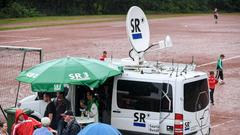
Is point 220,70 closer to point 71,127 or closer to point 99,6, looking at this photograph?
point 71,127

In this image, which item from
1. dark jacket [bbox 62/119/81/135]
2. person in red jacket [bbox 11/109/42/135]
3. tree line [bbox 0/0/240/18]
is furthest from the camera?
tree line [bbox 0/0/240/18]

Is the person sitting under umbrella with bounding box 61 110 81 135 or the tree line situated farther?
the tree line

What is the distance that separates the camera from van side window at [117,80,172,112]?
1119 centimetres

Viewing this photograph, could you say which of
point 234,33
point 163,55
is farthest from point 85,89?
point 234,33

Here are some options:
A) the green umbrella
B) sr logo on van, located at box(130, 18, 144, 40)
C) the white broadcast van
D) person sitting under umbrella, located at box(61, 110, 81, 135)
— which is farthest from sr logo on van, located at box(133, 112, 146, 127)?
sr logo on van, located at box(130, 18, 144, 40)

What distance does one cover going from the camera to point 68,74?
37.1 feet

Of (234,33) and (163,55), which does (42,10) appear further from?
(163,55)

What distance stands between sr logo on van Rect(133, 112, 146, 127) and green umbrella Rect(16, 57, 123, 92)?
1.04 metres

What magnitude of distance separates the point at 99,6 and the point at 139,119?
7063cm

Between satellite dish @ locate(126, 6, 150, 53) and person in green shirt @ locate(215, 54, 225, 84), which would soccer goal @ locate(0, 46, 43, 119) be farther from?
person in green shirt @ locate(215, 54, 225, 84)

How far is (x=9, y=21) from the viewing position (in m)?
60.9

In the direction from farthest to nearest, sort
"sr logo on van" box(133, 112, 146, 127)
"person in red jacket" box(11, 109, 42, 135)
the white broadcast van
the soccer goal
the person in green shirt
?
1. the person in green shirt
2. the soccer goal
3. "sr logo on van" box(133, 112, 146, 127)
4. the white broadcast van
5. "person in red jacket" box(11, 109, 42, 135)

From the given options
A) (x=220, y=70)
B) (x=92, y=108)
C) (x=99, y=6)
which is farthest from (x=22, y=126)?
(x=99, y=6)

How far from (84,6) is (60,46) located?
143 ft
